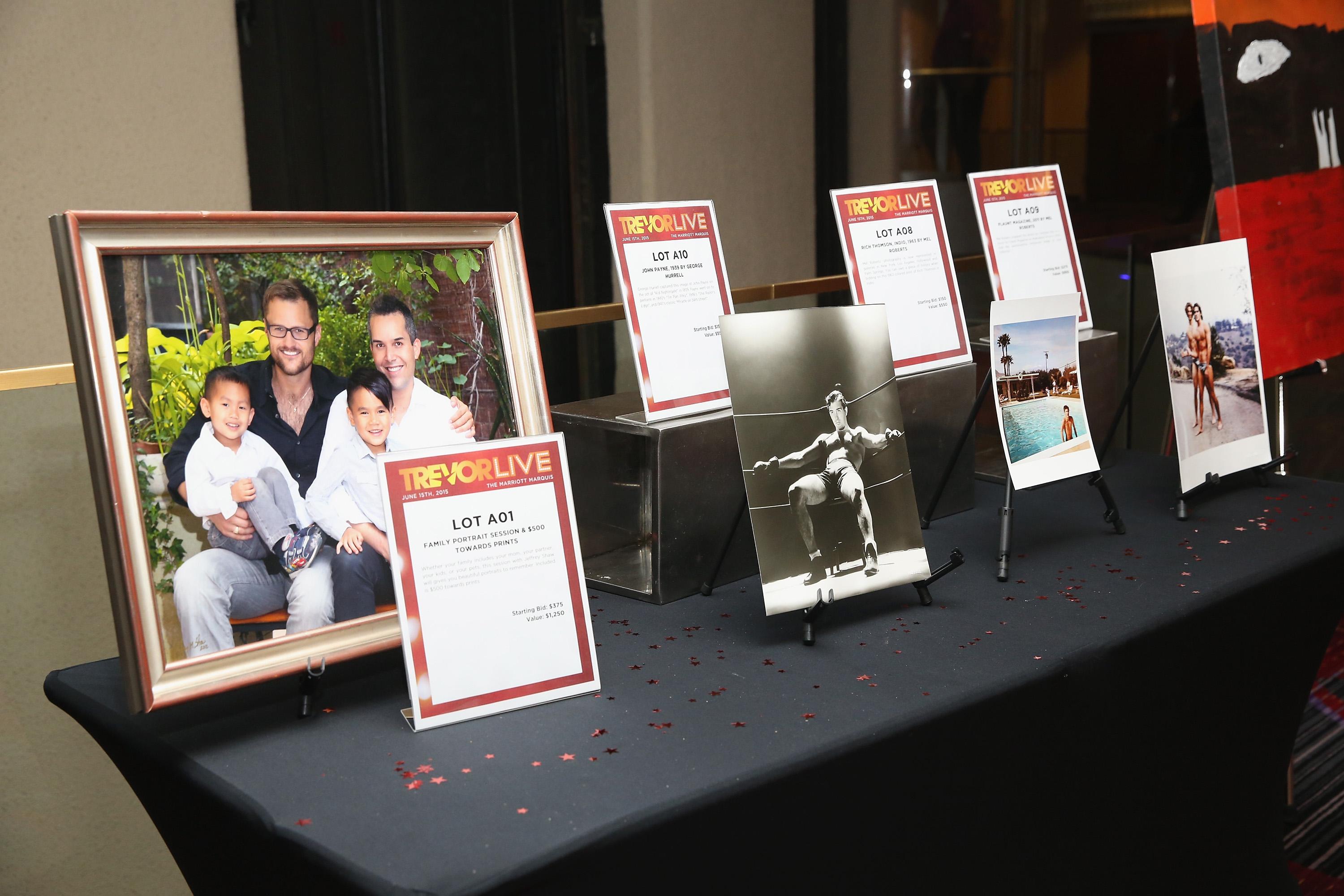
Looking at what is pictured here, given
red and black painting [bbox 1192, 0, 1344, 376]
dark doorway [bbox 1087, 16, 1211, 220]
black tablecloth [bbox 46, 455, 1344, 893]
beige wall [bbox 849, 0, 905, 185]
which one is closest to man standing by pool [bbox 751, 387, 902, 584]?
black tablecloth [bbox 46, 455, 1344, 893]

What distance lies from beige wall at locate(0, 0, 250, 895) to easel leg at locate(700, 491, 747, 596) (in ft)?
2.75

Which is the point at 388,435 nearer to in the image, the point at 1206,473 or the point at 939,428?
the point at 939,428

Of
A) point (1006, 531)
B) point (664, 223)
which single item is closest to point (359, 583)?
point (664, 223)

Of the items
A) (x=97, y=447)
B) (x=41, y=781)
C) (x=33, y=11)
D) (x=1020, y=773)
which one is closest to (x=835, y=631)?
(x=1020, y=773)

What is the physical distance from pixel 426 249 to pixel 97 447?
1.42ft

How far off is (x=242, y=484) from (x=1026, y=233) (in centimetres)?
153

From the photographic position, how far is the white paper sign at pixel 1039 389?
1696 mm

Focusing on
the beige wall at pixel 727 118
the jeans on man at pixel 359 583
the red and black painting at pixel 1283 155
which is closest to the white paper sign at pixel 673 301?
the jeans on man at pixel 359 583

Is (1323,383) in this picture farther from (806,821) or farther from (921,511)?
(806,821)

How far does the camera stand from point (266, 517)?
1187 millimetres

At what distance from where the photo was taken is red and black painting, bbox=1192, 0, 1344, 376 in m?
2.31

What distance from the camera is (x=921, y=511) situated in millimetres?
1964

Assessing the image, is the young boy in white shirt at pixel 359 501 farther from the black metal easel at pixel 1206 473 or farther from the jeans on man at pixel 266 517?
the black metal easel at pixel 1206 473

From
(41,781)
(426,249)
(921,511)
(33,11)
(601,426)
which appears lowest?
(41,781)
